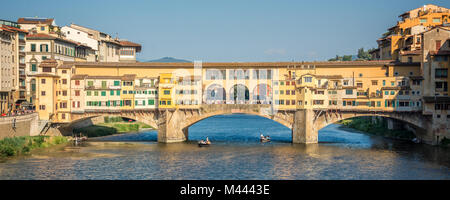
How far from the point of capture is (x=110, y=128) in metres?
90.9

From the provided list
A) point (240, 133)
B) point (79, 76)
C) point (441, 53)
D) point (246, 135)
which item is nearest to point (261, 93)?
point (246, 135)

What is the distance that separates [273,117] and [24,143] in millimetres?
31985

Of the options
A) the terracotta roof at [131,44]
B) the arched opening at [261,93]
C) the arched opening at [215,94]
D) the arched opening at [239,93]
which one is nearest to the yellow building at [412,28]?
the arched opening at [261,93]

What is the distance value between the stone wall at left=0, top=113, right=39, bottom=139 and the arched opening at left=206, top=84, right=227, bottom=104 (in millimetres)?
23458

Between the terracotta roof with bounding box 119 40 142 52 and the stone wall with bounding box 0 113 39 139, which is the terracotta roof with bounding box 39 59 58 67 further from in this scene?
the terracotta roof with bounding box 119 40 142 52

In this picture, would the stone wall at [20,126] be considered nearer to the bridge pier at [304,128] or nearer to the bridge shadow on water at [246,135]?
the bridge shadow on water at [246,135]

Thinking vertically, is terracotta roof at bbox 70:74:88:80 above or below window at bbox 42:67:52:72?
below

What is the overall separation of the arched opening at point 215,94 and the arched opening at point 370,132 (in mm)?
15802

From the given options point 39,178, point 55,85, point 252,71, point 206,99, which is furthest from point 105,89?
point 39,178

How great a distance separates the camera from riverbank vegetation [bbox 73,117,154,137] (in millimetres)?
84938

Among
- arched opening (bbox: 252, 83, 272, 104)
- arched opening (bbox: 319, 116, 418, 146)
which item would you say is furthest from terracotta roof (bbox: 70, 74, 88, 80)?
arched opening (bbox: 319, 116, 418, 146)

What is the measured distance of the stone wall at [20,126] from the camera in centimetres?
6531

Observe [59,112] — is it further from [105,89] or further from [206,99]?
[206,99]
